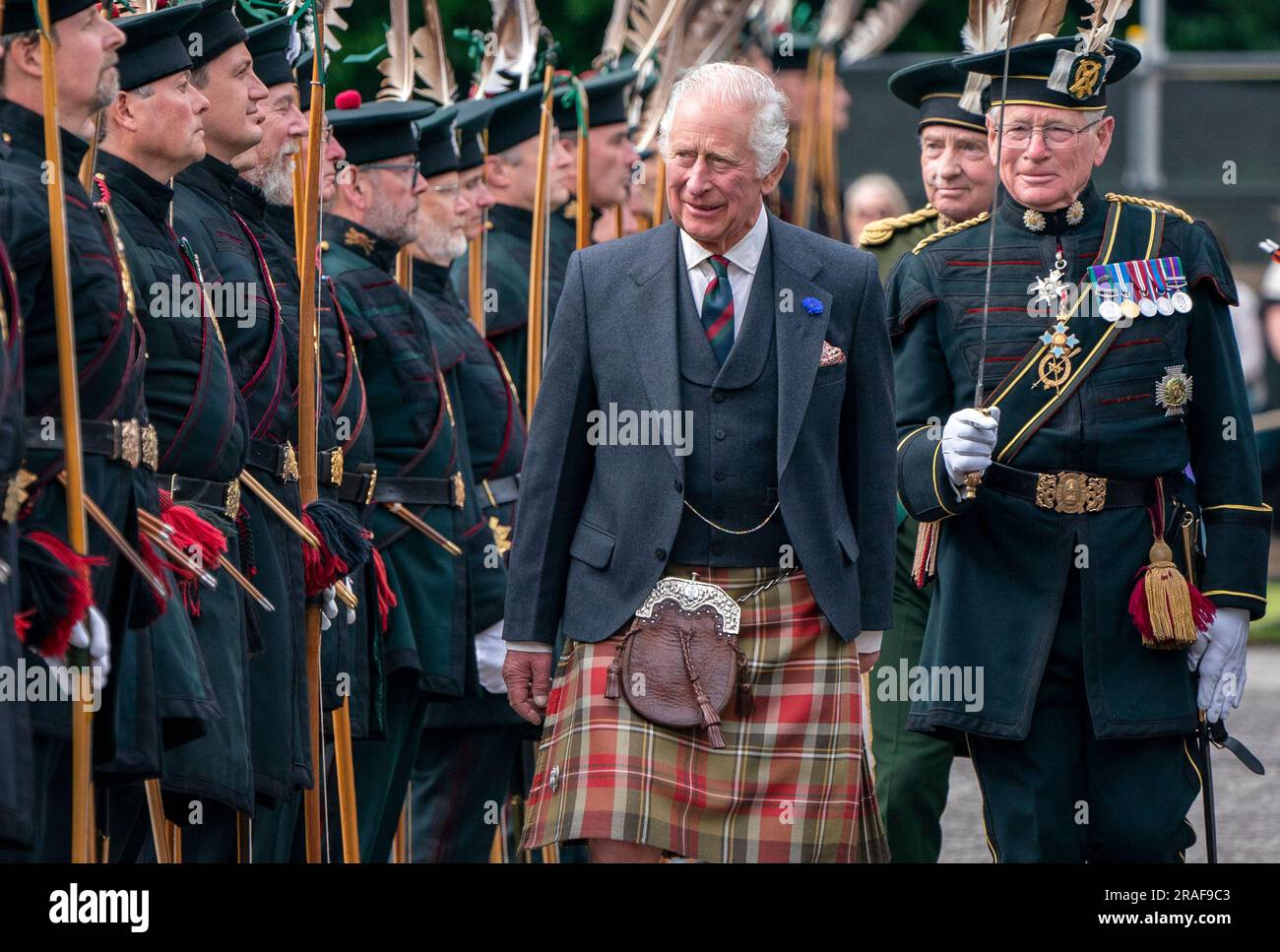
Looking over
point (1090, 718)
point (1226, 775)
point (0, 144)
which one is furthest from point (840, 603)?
point (1226, 775)

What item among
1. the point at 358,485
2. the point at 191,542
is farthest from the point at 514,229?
the point at 191,542

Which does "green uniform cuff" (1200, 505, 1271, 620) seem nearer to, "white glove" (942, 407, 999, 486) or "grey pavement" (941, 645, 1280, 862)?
"white glove" (942, 407, 999, 486)

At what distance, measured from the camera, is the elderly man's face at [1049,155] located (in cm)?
637

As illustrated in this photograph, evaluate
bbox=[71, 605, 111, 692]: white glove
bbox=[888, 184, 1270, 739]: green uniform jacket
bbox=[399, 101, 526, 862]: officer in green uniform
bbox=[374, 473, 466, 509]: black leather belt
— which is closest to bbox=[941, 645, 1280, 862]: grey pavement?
bbox=[399, 101, 526, 862]: officer in green uniform

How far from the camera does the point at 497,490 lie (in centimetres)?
826

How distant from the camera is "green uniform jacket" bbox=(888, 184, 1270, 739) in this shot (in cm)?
614

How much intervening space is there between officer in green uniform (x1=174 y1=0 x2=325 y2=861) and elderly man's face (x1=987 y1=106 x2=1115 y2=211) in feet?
5.67

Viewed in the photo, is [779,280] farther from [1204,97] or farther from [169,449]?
[1204,97]

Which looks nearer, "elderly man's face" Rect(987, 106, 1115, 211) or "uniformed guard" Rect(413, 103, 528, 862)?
"elderly man's face" Rect(987, 106, 1115, 211)

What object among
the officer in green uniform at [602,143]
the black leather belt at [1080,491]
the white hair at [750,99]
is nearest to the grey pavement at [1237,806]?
the black leather belt at [1080,491]

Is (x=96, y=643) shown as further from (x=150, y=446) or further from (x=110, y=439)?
(x=150, y=446)

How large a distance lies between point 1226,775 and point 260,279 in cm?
601

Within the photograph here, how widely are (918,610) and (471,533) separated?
1287 mm

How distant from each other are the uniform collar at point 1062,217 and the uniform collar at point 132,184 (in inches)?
76.9
